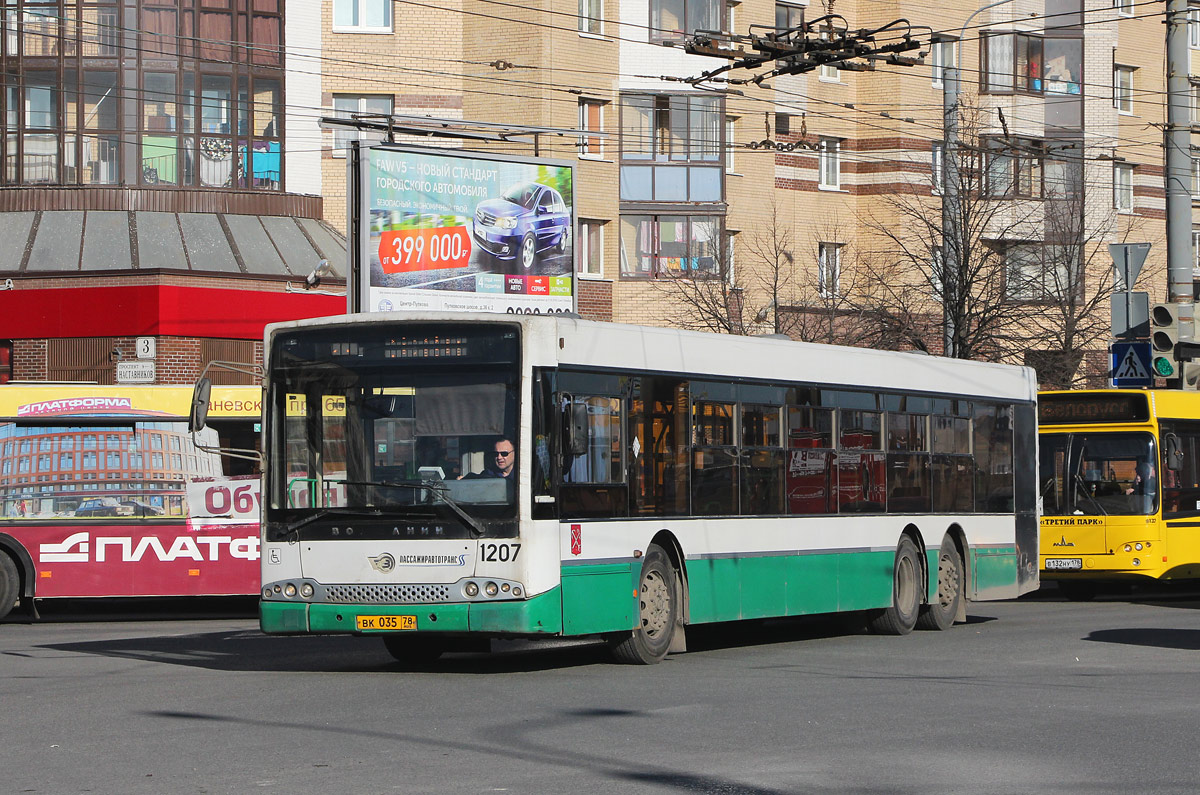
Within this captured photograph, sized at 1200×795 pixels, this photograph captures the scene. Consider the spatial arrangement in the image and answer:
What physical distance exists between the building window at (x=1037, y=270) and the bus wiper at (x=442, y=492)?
941 inches

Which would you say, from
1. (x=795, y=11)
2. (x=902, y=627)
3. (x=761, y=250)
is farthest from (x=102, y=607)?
(x=795, y=11)

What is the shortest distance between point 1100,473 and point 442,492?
12551mm

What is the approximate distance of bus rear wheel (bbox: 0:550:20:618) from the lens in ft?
68.0

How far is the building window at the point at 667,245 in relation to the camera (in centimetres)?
4222

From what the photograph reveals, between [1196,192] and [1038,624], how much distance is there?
40109mm

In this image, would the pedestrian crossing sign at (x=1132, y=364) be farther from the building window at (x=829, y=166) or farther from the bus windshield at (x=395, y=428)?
the building window at (x=829, y=166)

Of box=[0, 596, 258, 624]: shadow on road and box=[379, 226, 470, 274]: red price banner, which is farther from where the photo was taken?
box=[379, 226, 470, 274]: red price banner

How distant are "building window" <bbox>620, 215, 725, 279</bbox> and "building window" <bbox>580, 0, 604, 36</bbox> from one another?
4.24 meters

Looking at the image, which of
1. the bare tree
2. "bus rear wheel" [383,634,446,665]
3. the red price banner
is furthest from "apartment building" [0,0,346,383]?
"bus rear wheel" [383,634,446,665]

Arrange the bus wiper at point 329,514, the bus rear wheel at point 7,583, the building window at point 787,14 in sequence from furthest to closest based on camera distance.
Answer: the building window at point 787,14 < the bus rear wheel at point 7,583 < the bus wiper at point 329,514

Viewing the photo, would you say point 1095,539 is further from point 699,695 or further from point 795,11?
point 795,11

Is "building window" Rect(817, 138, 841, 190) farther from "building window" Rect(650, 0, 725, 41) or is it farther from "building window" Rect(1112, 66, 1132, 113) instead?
"building window" Rect(1112, 66, 1132, 113)

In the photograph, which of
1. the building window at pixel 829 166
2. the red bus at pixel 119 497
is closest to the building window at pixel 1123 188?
the building window at pixel 829 166

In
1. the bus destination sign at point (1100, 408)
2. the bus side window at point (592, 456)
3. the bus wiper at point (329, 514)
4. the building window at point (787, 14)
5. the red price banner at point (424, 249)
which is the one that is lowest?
the bus wiper at point (329, 514)
